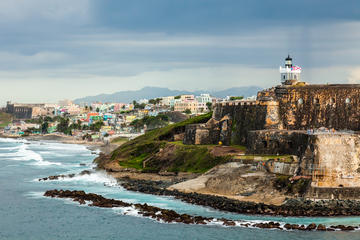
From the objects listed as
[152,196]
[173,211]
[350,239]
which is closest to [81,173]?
[152,196]

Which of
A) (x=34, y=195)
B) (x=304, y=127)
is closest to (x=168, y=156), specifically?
(x=304, y=127)

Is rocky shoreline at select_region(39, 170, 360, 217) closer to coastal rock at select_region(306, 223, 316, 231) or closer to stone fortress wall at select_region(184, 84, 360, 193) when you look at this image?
stone fortress wall at select_region(184, 84, 360, 193)

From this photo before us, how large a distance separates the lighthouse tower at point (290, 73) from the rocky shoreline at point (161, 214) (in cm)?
2617

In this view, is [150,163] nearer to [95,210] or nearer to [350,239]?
[95,210]

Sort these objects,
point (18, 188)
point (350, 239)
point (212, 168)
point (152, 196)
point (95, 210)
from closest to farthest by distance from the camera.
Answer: point (350, 239)
point (95, 210)
point (152, 196)
point (212, 168)
point (18, 188)

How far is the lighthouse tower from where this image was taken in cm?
6762

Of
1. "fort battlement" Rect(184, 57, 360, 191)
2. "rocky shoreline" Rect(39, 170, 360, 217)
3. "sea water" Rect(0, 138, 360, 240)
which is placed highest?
"fort battlement" Rect(184, 57, 360, 191)

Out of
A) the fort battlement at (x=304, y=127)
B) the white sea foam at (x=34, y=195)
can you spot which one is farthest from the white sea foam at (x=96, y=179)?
the fort battlement at (x=304, y=127)

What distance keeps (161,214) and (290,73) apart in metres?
28.4

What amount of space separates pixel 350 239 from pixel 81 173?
44.4 meters

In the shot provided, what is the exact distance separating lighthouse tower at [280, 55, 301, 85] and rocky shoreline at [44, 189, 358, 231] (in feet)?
85.9

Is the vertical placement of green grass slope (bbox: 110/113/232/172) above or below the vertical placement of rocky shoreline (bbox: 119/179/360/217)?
above

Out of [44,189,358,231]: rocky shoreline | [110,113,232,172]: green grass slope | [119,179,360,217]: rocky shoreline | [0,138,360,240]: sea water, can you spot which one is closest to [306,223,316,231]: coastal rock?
[44,189,358,231]: rocky shoreline

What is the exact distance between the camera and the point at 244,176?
5462 centimetres
